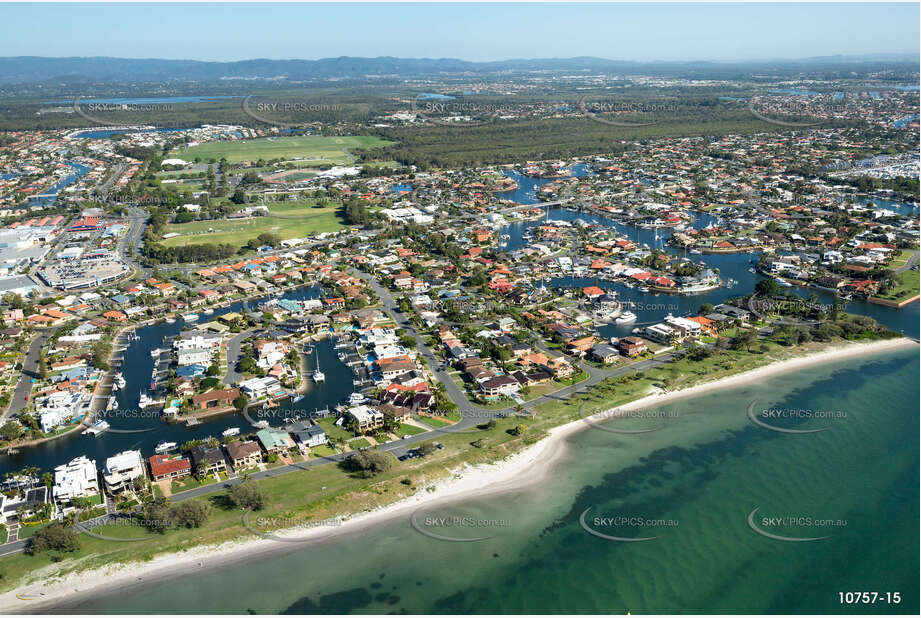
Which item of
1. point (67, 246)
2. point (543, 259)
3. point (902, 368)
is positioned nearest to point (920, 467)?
point (902, 368)

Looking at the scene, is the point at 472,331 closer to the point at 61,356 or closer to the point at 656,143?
the point at 61,356

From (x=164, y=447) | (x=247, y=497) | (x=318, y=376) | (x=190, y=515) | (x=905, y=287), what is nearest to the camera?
(x=190, y=515)

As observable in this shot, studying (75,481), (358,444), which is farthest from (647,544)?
(75,481)

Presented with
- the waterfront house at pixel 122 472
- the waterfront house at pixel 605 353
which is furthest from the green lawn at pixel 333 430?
the waterfront house at pixel 605 353

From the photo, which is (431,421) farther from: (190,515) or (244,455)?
(190,515)

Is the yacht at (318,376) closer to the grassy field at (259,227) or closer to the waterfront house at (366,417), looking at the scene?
the waterfront house at (366,417)

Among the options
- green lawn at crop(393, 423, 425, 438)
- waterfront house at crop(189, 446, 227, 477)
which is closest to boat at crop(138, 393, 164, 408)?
waterfront house at crop(189, 446, 227, 477)
